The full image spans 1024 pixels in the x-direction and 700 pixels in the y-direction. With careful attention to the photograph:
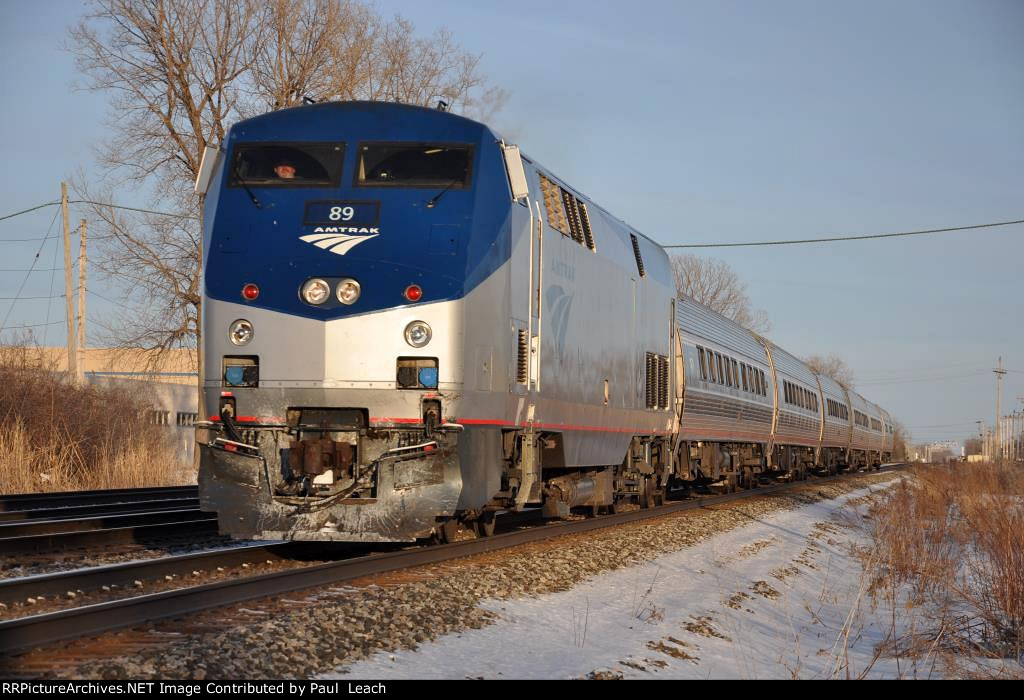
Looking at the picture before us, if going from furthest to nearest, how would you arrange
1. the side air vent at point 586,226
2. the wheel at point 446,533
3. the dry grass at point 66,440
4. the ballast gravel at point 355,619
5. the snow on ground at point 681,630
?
the dry grass at point 66,440, the side air vent at point 586,226, the wheel at point 446,533, the snow on ground at point 681,630, the ballast gravel at point 355,619

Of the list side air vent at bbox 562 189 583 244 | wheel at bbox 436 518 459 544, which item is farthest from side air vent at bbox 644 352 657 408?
wheel at bbox 436 518 459 544

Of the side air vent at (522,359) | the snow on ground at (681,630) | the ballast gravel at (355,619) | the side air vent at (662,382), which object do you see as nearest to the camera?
the ballast gravel at (355,619)

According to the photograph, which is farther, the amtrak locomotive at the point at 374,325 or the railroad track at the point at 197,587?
the amtrak locomotive at the point at 374,325

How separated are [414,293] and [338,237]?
2.83 feet

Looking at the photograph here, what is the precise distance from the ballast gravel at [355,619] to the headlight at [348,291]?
7.32ft

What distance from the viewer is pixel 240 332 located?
910cm

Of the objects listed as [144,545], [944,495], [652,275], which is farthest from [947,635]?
[944,495]

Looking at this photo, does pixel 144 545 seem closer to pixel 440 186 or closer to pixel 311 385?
pixel 311 385

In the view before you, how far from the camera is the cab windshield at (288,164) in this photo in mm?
9578

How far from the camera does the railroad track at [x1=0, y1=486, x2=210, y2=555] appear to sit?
10.5 m

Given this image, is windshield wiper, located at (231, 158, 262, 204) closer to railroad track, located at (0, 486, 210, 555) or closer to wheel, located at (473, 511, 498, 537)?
railroad track, located at (0, 486, 210, 555)

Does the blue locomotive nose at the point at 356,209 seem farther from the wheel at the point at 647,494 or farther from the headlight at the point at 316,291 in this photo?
the wheel at the point at 647,494

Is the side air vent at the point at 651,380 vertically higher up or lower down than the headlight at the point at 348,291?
lower down

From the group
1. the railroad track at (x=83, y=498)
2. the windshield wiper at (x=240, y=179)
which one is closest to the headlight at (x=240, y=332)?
the windshield wiper at (x=240, y=179)
